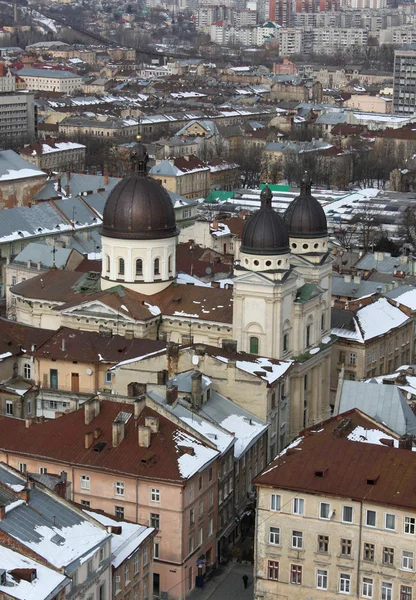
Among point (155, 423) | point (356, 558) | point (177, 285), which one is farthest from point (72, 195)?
point (356, 558)

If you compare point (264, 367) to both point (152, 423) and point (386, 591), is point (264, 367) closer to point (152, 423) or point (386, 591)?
point (152, 423)

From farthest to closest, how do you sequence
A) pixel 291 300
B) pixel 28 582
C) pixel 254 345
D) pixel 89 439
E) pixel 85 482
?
pixel 291 300, pixel 254 345, pixel 89 439, pixel 85 482, pixel 28 582

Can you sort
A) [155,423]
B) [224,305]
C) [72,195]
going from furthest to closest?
[72,195]
[224,305]
[155,423]

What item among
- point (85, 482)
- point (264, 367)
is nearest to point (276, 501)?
point (85, 482)

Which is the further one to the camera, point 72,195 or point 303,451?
point 72,195

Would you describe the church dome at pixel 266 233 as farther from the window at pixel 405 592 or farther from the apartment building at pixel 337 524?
the window at pixel 405 592

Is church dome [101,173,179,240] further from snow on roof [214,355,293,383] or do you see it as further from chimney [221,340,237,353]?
snow on roof [214,355,293,383]

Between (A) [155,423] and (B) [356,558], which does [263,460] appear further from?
(B) [356,558]
